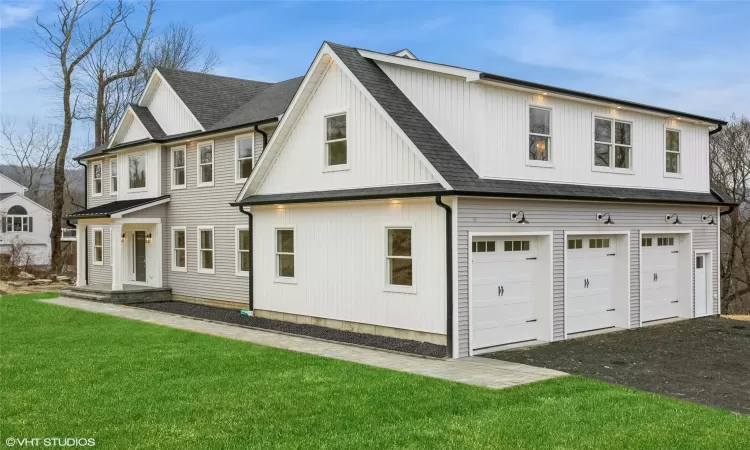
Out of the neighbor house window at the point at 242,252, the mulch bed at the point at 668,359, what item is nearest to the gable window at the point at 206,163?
the neighbor house window at the point at 242,252

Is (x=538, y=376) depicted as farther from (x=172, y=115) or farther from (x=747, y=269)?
(x=747, y=269)

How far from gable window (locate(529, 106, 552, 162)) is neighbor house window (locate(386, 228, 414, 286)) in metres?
3.12

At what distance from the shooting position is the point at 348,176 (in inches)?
611

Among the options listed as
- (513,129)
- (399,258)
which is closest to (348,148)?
(399,258)

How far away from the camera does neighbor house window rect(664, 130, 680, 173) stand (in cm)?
1812

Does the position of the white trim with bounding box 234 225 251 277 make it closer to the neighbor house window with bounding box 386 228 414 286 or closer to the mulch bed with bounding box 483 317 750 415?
the neighbor house window with bounding box 386 228 414 286

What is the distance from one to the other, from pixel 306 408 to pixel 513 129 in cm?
767

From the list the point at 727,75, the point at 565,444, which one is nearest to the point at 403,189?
the point at 565,444

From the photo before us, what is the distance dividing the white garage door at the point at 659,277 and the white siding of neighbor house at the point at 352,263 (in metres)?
6.70

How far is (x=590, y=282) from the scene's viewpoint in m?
15.7

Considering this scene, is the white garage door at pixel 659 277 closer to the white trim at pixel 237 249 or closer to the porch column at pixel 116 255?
the white trim at pixel 237 249

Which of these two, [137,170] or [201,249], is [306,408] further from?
[137,170]

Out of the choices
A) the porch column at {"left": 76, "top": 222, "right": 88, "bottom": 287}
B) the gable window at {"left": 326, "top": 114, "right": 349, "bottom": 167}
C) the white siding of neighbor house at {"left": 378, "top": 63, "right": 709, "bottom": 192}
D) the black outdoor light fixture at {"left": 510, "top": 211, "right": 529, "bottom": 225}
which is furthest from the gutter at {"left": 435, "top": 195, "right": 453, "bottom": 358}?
the porch column at {"left": 76, "top": 222, "right": 88, "bottom": 287}

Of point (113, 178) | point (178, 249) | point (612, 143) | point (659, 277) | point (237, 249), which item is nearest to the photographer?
point (612, 143)
